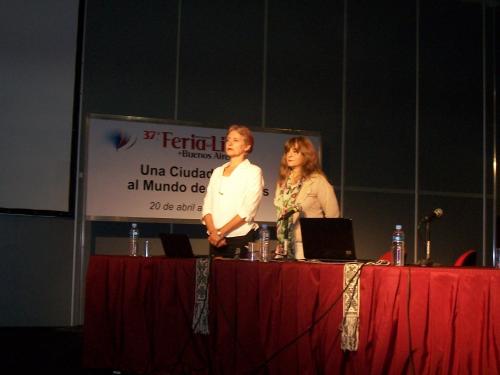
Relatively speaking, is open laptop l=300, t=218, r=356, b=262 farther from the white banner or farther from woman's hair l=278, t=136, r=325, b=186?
the white banner

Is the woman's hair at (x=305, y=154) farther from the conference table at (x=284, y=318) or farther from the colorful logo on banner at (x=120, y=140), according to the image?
the colorful logo on banner at (x=120, y=140)

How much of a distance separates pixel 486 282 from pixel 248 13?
498 cm

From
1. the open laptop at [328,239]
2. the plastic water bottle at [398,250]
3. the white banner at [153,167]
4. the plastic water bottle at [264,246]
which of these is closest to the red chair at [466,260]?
the plastic water bottle at [398,250]

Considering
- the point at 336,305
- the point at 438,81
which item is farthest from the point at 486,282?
the point at 438,81

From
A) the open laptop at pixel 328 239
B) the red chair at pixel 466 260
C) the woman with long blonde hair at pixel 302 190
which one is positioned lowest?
the red chair at pixel 466 260

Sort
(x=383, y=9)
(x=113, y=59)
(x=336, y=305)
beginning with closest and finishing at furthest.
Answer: (x=336, y=305), (x=113, y=59), (x=383, y=9)

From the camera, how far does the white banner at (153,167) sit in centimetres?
596

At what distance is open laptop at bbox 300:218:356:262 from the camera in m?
3.12

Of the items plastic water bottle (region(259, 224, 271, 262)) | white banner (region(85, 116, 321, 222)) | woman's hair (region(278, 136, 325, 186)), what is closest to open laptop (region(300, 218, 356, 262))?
plastic water bottle (region(259, 224, 271, 262))

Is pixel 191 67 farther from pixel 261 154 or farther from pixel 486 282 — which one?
pixel 486 282

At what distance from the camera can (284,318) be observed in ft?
10.3

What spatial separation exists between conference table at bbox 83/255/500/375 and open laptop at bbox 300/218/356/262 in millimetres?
173

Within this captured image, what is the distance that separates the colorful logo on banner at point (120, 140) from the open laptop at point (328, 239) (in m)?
3.15

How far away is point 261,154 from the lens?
6449 mm
